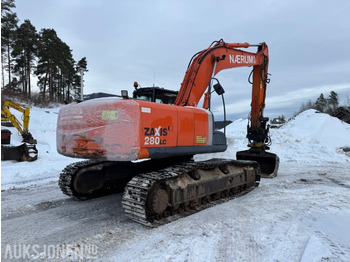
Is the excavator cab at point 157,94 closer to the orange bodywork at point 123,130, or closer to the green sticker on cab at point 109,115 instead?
the orange bodywork at point 123,130

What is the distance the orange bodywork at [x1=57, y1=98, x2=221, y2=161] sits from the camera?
3.87 m

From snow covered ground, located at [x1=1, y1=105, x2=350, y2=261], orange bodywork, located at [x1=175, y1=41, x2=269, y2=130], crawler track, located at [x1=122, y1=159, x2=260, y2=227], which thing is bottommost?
snow covered ground, located at [x1=1, y1=105, x2=350, y2=261]

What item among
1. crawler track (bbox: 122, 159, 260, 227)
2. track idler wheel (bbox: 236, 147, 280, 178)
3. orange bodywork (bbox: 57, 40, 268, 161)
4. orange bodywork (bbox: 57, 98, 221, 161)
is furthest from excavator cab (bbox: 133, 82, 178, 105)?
track idler wheel (bbox: 236, 147, 280, 178)

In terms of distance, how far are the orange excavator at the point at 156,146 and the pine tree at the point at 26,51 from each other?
99.1ft

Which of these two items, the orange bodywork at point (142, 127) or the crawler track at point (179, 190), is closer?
the orange bodywork at point (142, 127)

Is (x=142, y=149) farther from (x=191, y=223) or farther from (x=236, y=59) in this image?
(x=236, y=59)

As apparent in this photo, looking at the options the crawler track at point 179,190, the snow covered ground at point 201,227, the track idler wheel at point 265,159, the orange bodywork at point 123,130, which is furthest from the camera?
the track idler wheel at point 265,159

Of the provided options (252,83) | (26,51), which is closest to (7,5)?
(26,51)

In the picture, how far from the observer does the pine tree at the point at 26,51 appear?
31.2 meters

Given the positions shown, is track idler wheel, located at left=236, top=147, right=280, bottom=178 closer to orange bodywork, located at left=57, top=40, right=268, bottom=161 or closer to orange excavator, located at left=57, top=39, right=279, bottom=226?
orange excavator, located at left=57, top=39, right=279, bottom=226

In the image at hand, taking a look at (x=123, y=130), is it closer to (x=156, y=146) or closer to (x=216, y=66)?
(x=156, y=146)

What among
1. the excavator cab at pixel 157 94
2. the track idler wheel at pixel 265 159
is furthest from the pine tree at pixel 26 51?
the track idler wheel at pixel 265 159

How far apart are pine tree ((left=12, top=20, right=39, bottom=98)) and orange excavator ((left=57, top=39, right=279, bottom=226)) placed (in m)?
30.2

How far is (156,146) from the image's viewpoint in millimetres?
4145
